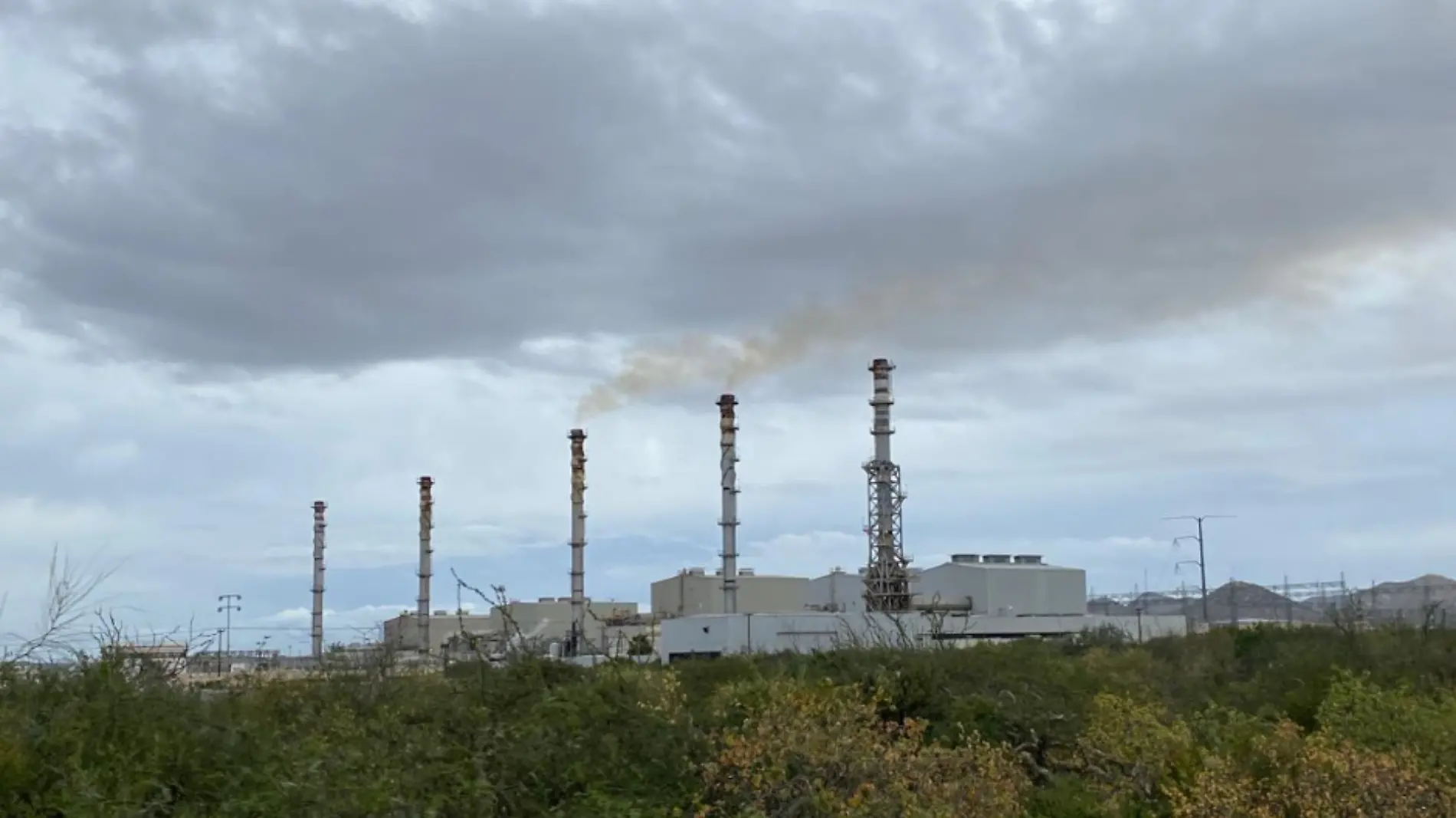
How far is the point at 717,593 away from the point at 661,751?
70530mm

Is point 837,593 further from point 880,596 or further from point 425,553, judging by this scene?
point 425,553

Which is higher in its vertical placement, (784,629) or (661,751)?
(661,751)

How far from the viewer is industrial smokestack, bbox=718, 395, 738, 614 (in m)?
64.8

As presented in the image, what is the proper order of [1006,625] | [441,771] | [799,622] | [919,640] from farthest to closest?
[1006,625] < [799,622] < [919,640] < [441,771]

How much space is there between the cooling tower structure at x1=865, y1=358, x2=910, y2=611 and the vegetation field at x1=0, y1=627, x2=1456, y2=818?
48784 mm

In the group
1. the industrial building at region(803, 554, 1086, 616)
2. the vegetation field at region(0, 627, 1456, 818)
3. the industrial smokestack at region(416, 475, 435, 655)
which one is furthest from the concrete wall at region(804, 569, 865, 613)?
the vegetation field at region(0, 627, 1456, 818)

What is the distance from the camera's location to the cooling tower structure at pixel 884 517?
63.4 meters

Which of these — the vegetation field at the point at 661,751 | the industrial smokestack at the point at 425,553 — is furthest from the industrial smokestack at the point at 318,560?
the vegetation field at the point at 661,751

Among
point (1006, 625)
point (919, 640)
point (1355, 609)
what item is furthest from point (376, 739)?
point (1006, 625)

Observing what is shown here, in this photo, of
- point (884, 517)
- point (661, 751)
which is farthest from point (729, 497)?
point (661, 751)

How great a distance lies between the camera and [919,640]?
1869cm

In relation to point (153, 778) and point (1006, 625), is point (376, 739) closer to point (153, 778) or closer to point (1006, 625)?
point (153, 778)

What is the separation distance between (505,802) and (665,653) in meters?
54.8

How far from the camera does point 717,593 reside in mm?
80500
